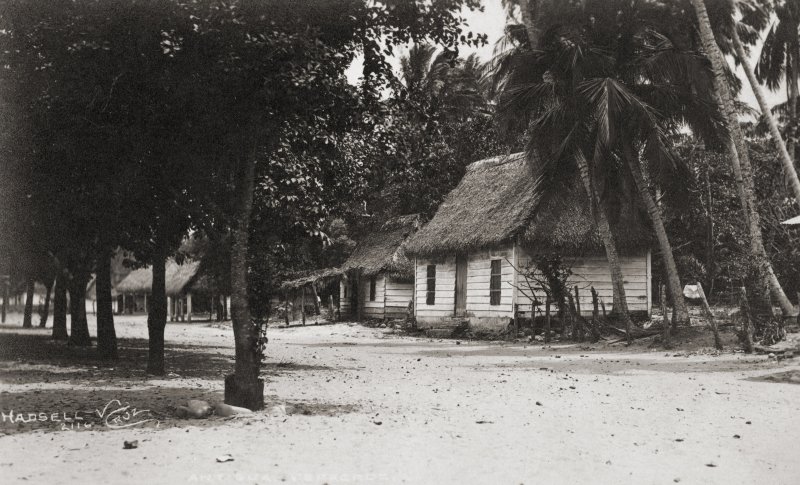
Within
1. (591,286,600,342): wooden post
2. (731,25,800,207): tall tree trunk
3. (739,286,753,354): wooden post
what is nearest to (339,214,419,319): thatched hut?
(591,286,600,342): wooden post

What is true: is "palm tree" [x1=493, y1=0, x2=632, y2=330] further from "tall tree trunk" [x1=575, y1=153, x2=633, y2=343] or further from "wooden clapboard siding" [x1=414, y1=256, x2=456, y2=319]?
"wooden clapboard siding" [x1=414, y1=256, x2=456, y2=319]

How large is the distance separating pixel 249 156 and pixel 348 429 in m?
3.13

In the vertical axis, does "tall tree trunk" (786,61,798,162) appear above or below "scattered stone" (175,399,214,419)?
above

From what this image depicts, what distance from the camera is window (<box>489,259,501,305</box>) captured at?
2292 centimetres

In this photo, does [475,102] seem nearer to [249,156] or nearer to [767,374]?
[767,374]

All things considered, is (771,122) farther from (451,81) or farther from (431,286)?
(451,81)

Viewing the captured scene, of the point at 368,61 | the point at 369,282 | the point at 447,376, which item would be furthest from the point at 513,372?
the point at 369,282

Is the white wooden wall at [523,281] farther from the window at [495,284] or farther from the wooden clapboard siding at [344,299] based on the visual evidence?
the wooden clapboard siding at [344,299]

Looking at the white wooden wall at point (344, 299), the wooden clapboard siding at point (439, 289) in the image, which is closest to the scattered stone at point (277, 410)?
the wooden clapboard siding at point (439, 289)

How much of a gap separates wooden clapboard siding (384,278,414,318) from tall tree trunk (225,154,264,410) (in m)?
22.7
